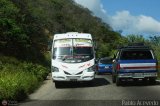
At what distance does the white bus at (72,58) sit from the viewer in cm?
2642

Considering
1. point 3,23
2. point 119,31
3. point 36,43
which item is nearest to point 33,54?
point 36,43

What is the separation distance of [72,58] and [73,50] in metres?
0.71

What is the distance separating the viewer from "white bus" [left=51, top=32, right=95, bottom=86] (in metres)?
26.4

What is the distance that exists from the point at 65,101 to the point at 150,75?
26.9 feet

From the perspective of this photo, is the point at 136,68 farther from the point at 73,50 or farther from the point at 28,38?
the point at 28,38

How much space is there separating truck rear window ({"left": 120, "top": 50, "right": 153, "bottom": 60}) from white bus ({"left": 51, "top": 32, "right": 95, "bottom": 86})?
1.68 m

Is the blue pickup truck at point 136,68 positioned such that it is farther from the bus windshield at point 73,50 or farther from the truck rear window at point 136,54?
the bus windshield at point 73,50

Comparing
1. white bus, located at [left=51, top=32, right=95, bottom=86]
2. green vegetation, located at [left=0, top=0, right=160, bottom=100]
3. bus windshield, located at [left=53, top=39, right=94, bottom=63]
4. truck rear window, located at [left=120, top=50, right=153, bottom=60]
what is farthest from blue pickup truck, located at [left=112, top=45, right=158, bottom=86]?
green vegetation, located at [left=0, top=0, right=160, bottom=100]

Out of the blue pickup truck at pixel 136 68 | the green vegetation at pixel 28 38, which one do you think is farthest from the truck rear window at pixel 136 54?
the green vegetation at pixel 28 38

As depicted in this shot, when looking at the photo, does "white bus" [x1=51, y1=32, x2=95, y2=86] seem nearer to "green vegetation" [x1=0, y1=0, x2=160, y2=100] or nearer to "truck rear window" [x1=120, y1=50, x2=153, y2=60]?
"green vegetation" [x1=0, y1=0, x2=160, y2=100]

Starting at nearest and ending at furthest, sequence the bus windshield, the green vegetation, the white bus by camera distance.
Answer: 1. the green vegetation
2. the white bus
3. the bus windshield

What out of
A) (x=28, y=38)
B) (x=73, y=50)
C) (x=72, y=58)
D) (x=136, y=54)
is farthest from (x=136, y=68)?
(x=28, y=38)

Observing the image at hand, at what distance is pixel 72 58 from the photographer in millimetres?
26781

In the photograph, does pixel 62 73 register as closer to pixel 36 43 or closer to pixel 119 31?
pixel 36 43
